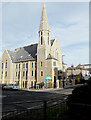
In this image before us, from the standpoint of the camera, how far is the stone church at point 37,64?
123 ft

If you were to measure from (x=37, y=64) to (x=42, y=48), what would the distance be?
17.9ft

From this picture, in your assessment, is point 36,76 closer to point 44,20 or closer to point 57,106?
point 44,20

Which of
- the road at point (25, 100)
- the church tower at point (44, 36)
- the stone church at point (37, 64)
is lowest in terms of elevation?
the road at point (25, 100)

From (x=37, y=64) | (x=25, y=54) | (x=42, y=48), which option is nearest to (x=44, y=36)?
(x=42, y=48)

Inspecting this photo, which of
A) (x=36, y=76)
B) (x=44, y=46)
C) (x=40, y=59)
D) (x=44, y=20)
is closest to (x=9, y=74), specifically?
(x=36, y=76)

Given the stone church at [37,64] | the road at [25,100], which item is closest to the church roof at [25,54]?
the stone church at [37,64]

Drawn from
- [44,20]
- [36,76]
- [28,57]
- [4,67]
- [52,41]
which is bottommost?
[36,76]

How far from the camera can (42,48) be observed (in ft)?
129

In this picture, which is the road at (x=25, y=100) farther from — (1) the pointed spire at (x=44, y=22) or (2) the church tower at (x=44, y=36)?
(1) the pointed spire at (x=44, y=22)

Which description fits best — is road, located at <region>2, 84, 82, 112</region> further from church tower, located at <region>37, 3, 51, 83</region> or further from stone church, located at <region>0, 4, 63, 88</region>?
church tower, located at <region>37, 3, 51, 83</region>

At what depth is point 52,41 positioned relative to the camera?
44688 millimetres

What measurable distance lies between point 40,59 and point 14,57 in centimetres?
1529

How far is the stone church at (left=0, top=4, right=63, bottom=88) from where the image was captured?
123ft

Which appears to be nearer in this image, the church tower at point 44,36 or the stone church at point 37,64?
the stone church at point 37,64
